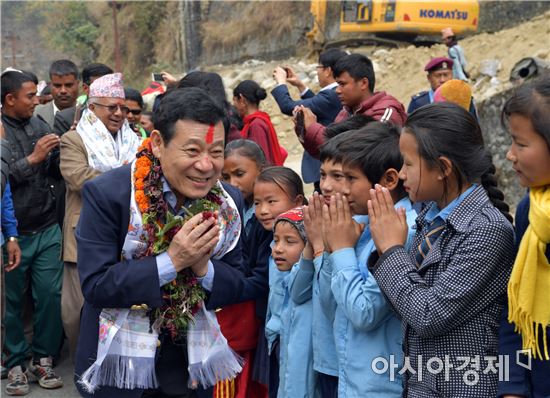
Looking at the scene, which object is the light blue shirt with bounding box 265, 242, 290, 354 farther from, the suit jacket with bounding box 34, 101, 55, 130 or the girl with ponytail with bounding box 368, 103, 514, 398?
the suit jacket with bounding box 34, 101, 55, 130

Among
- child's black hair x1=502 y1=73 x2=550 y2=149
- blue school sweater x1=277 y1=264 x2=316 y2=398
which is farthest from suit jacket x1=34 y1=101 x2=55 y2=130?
child's black hair x1=502 y1=73 x2=550 y2=149

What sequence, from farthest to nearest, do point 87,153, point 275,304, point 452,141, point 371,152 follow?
point 87,153 → point 275,304 → point 371,152 → point 452,141

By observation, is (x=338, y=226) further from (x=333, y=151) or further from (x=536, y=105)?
(x=536, y=105)

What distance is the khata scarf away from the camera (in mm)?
5551

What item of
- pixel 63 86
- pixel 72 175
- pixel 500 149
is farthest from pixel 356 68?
pixel 500 149

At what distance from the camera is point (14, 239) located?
552 centimetres

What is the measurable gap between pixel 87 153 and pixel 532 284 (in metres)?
3.93

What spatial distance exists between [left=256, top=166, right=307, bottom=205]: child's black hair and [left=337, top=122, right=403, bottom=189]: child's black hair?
0.88 meters

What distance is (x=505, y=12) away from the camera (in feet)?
78.2

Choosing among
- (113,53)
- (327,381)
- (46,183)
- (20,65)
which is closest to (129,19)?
(113,53)

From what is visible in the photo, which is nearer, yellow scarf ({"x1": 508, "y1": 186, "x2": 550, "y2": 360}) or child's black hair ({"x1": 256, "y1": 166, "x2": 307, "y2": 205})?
yellow scarf ({"x1": 508, "y1": 186, "x2": 550, "y2": 360})

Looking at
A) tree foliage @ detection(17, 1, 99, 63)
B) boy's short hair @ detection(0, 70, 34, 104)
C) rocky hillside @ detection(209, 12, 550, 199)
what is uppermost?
boy's short hair @ detection(0, 70, 34, 104)

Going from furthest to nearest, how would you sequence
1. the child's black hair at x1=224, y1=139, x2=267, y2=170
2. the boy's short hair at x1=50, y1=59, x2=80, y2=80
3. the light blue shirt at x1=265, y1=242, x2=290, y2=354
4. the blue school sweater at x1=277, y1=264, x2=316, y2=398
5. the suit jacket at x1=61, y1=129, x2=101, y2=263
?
the boy's short hair at x1=50, y1=59, x2=80, y2=80 → the suit jacket at x1=61, y1=129, x2=101, y2=263 → the child's black hair at x1=224, y1=139, x2=267, y2=170 → the light blue shirt at x1=265, y1=242, x2=290, y2=354 → the blue school sweater at x1=277, y1=264, x2=316, y2=398

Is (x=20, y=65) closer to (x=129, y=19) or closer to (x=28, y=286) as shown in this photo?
(x=129, y=19)
